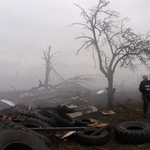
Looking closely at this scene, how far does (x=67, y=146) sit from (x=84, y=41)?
8.30 meters

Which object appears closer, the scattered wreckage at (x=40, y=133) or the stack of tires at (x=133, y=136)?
the scattered wreckage at (x=40, y=133)

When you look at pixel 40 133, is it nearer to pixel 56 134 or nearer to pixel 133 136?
pixel 56 134

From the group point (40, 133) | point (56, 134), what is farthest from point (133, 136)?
point (40, 133)

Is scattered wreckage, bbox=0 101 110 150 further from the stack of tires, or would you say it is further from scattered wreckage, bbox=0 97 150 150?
the stack of tires

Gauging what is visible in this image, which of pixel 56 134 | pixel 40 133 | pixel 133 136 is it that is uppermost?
pixel 133 136

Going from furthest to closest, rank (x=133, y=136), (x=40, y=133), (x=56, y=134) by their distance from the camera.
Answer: (x=56, y=134) < (x=40, y=133) < (x=133, y=136)

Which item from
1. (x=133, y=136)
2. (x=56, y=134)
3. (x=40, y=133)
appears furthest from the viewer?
(x=56, y=134)

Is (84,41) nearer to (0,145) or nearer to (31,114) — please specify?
(31,114)

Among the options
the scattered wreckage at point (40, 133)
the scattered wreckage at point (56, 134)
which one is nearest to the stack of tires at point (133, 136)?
the scattered wreckage at point (56, 134)

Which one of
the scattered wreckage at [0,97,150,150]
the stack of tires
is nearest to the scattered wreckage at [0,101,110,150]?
the scattered wreckage at [0,97,150,150]

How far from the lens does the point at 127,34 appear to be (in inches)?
394

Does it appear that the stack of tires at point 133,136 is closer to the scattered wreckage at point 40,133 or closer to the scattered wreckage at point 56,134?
the scattered wreckage at point 56,134

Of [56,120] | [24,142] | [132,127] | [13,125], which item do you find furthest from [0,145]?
[132,127]

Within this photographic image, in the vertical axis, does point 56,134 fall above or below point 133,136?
below
